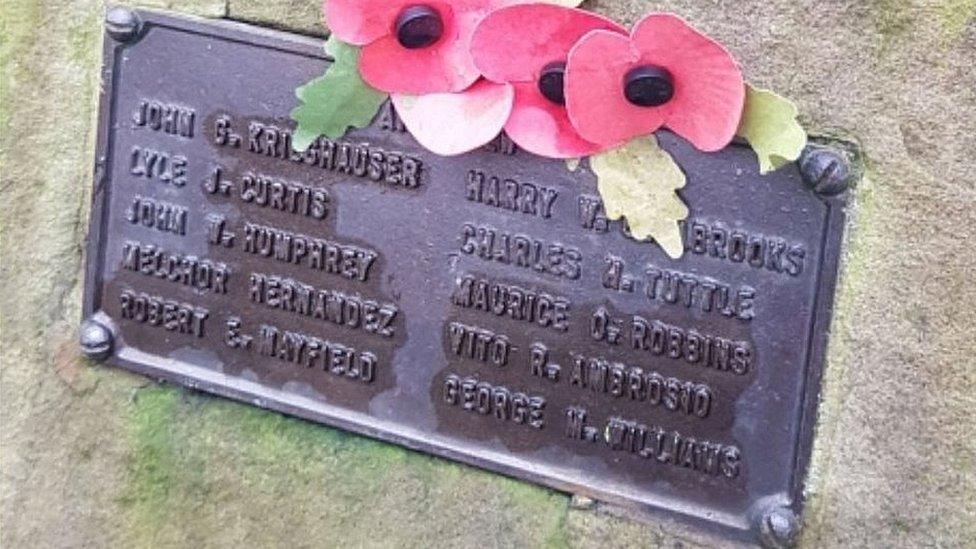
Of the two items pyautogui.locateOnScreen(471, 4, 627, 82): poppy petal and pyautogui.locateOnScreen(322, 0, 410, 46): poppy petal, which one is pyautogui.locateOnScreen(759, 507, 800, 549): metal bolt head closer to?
pyautogui.locateOnScreen(471, 4, 627, 82): poppy petal

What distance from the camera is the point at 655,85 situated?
1419 mm

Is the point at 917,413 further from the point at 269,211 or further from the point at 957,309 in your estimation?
the point at 269,211

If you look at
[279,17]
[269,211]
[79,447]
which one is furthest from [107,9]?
[79,447]

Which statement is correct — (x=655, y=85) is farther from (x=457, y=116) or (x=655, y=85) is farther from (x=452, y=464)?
(x=452, y=464)

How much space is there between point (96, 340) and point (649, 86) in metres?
1.05

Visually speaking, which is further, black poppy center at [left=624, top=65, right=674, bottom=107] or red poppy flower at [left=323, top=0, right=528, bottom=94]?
red poppy flower at [left=323, top=0, right=528, bottom=94]

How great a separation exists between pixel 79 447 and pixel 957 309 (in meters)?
1.44

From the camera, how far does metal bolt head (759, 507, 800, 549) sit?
5.11 ft

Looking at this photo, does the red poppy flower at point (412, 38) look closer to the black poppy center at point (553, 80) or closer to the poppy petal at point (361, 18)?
the poppy petal at point (361, 18)

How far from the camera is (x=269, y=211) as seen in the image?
69.4 inches

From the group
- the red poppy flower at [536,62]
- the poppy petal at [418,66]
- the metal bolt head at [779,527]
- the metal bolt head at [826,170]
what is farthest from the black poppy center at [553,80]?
the metal bolt head at [779,527]

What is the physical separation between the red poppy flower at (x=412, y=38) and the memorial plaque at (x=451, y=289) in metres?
0.10

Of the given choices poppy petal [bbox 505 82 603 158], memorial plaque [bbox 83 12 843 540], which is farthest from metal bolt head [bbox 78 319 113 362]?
poppy petal [bbox 505 82 603 158]

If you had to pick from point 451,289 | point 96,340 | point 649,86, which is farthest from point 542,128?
point 96,340
